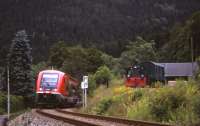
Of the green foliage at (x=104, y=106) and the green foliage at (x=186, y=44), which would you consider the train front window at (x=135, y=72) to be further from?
the green foliage at (x=186, y=44)

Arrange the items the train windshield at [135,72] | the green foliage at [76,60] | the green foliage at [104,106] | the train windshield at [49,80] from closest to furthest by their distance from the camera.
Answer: the green foliage at [104,106] → the train windshield at [49,80] → the train windshield at [135,72] → the green foliage at [76,60]

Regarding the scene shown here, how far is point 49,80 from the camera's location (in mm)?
45281

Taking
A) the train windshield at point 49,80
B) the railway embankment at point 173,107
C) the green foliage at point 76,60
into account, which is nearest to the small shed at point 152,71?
the train windshield at point 49,80

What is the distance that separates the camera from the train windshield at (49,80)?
44781 mm

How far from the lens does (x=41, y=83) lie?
1780 inches

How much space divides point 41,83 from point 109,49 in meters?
122

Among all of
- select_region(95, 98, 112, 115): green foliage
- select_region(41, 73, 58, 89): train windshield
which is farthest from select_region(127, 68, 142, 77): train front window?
select_region(95, 98, 112, 115): green foliage

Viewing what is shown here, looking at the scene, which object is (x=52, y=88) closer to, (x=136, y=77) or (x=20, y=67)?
(x=136, y=77)

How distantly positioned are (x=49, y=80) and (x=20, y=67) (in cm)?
2974

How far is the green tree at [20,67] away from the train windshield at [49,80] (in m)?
24.9

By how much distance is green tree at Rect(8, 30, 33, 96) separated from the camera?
7044 cm

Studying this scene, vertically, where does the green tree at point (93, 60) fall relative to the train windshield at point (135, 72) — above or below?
above

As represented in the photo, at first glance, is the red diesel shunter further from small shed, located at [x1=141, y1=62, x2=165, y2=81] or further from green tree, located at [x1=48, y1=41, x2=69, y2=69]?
green tree, located at [x1=48, y1=41, x2=69, y2=69]

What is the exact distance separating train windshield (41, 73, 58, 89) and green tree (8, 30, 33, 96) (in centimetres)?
2486
